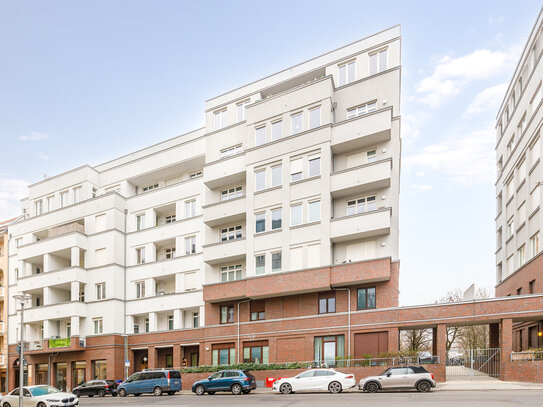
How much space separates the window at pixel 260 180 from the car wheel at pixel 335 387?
51.8ft

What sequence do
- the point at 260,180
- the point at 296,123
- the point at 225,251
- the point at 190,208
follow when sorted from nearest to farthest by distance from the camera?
the point at 296,123 → the point at 260,180 → the point at 225,251 → the point at 190,208

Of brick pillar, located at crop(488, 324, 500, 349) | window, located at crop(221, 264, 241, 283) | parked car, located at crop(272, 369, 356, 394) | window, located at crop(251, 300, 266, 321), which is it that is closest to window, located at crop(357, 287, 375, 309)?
parked car, located at crop(272, 369, 356, 394)

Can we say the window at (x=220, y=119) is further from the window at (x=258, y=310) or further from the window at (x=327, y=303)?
the window at (x=327, y=303)

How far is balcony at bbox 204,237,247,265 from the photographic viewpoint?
3834 cm

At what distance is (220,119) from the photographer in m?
43.2

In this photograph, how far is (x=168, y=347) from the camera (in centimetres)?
4225

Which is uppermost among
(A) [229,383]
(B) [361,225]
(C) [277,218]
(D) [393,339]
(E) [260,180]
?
(E) [260,180]

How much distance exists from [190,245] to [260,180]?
908 centimetres

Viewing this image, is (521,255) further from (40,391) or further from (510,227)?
(40,391)

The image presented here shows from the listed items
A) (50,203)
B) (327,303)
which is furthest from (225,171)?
(50,203)

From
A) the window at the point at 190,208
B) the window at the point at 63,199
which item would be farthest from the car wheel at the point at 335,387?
the window at the point at 63,199

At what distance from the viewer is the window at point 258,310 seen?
3766cm

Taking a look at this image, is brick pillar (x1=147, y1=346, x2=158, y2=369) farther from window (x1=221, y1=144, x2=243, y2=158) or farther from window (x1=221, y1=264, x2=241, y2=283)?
window (x1=221, y1=144, x2=243, y2=158)

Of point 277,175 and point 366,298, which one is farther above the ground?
point 277,175
